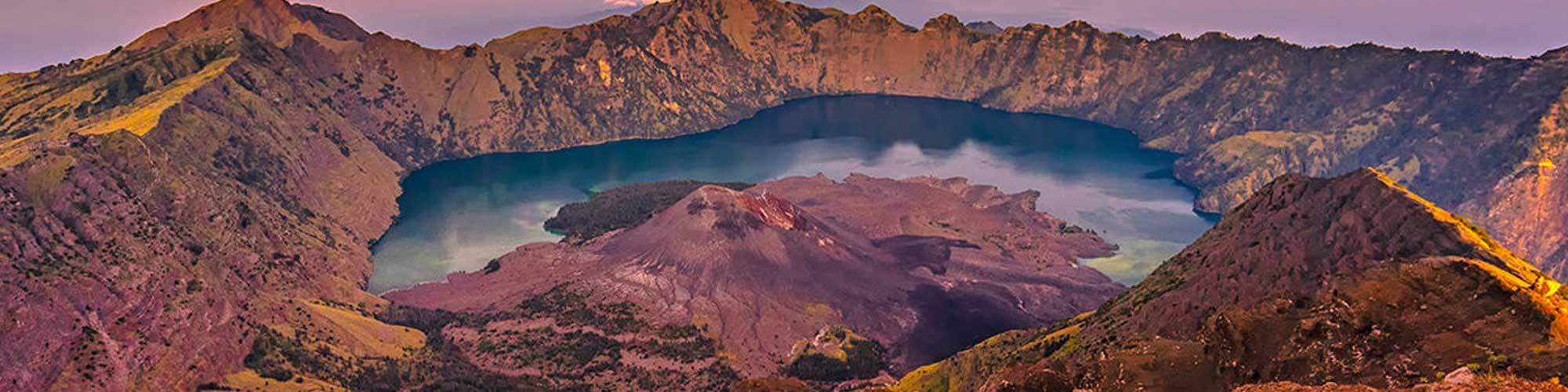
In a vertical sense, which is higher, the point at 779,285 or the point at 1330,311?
the point at 1330,311

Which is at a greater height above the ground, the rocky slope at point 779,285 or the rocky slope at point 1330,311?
the rocky slope at point 1330,311

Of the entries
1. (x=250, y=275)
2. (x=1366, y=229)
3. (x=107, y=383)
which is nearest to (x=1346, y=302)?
(x=1366, y=229)

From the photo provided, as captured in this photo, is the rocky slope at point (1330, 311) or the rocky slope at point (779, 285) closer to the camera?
the rocky slope at point (1330, 311)

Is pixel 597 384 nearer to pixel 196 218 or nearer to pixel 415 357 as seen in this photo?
pixel 415 357

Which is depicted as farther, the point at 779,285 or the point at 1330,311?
the point at 779,285
